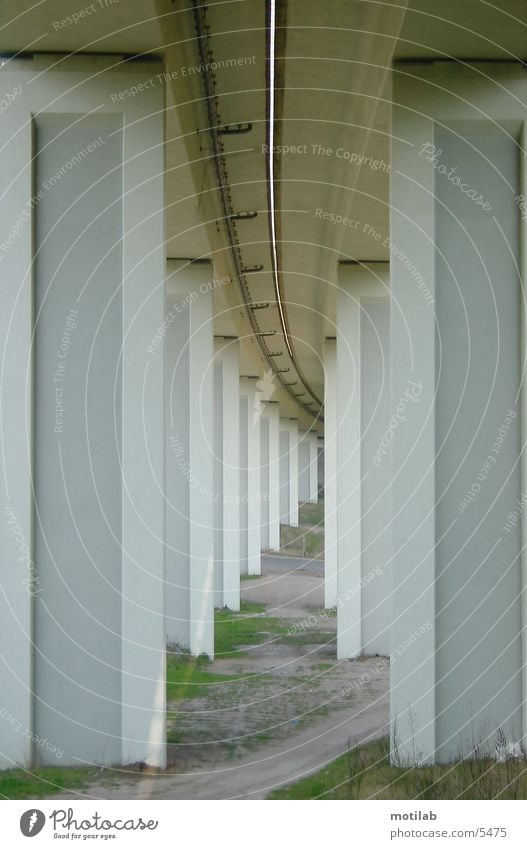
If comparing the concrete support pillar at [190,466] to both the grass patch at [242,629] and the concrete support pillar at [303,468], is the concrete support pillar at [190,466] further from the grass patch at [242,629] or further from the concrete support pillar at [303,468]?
the concrete support pillar at [303,468]

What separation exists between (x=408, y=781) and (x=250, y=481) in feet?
97.2

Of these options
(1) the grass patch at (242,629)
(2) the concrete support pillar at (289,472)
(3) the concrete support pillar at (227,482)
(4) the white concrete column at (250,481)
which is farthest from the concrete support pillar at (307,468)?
(1) the grass patch at (242,629)

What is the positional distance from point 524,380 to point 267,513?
128 ft

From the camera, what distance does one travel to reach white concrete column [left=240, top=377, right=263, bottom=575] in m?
37.2

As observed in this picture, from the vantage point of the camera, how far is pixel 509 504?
37.1 feet

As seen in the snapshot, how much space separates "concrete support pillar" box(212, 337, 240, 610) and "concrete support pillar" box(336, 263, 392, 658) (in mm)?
6298

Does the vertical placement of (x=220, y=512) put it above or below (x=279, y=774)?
above

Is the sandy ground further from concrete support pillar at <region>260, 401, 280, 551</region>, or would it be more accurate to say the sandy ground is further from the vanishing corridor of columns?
concrete support pillar at <region>260, 401, 280, 551</region>

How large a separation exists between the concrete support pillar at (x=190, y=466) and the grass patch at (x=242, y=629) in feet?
2.88

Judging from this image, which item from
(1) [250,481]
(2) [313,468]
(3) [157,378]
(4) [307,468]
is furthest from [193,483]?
(2) [313,468]

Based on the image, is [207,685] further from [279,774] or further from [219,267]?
[219,267]

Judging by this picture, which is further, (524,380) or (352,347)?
(352,347)

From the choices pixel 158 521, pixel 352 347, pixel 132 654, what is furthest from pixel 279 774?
pixel 352 347

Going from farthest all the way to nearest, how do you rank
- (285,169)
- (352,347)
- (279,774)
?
1. (352,347)
2. (285,169)
3. (279,774)
